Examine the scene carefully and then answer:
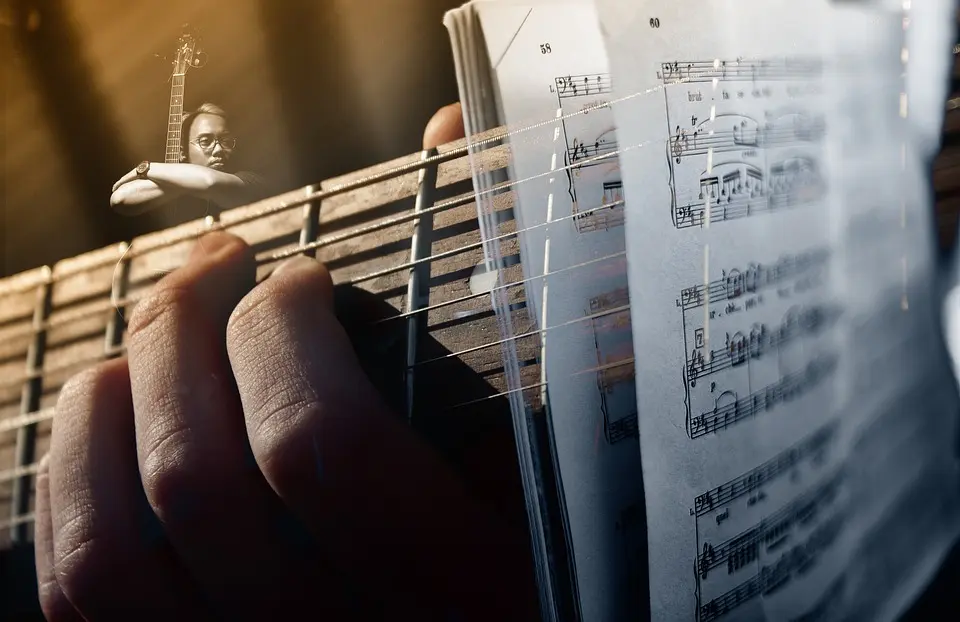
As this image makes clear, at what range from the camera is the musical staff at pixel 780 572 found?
68cm

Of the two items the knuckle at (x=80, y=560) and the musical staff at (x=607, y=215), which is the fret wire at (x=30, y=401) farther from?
the musical staff at (x=607, y=215)

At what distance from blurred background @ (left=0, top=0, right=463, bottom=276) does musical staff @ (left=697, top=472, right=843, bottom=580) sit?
17.9 inches

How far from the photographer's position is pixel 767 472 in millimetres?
725

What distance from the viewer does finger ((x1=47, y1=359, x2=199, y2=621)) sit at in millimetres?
524

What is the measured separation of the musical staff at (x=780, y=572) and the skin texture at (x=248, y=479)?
0.26 metres

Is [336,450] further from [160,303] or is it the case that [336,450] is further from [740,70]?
[740,70]

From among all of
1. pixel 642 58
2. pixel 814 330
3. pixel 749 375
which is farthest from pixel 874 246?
pixel 642 58

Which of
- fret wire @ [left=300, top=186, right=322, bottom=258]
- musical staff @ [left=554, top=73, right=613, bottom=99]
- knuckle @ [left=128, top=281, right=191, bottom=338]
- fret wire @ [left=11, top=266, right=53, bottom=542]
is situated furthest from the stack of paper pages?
fret wire @ [left=11, top=266, right=53, bottom=542]

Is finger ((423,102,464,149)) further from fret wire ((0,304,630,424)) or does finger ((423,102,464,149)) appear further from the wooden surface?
fret wire ((0,304,630,424))

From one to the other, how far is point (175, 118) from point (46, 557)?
0.34 m

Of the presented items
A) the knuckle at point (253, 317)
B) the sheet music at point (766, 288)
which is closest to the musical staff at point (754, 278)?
the sheet music at point (766, 288)

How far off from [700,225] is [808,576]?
0.47m

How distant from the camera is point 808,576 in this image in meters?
0.83

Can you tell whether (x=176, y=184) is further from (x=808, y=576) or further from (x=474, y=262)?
(x=808, y=576)
